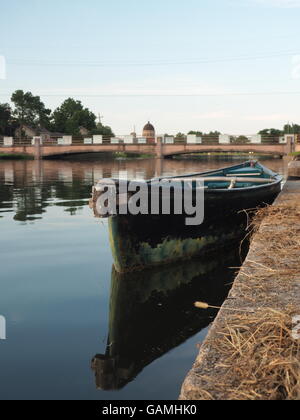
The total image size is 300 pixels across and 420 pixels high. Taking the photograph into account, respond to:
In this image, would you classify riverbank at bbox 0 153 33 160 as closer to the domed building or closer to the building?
the building

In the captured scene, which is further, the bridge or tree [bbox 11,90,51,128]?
tree [bbox 11,90,51,128]

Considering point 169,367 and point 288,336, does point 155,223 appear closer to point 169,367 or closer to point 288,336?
point 169,367

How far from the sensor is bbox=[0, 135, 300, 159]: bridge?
60000mm

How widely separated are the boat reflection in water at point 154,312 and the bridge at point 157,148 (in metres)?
53.4

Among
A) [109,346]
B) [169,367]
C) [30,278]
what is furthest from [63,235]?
[169,367]

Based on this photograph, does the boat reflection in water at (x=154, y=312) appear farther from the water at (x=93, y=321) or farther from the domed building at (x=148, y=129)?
the domed building at (x=148, y=129)

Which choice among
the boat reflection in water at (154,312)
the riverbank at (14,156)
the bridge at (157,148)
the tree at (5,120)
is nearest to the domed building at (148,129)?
the tree at (5,120)

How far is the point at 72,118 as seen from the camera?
101m

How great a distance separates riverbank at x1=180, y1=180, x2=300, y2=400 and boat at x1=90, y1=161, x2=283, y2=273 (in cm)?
228

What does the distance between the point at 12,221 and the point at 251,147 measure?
52696 millimetres

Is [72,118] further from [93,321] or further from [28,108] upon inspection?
[93,321]

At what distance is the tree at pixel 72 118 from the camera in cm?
9969

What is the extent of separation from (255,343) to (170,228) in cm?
436

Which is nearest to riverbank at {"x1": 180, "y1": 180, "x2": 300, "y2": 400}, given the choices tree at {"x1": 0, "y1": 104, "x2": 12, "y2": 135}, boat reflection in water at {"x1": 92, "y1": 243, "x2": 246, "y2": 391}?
boat reflection in water at {"x1": 92, "y1": 243, "x2": 246, "y2": 391}
